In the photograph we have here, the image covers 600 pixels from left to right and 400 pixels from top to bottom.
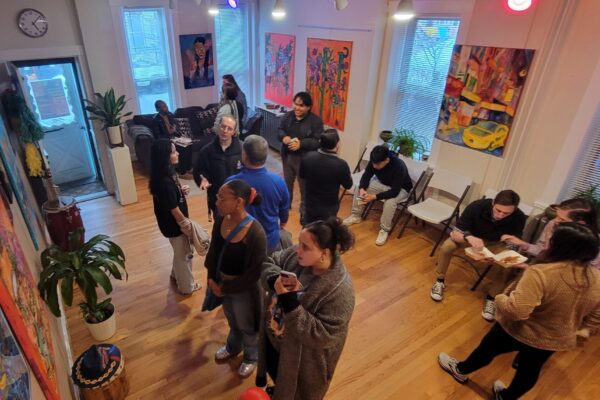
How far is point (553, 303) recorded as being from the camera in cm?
206

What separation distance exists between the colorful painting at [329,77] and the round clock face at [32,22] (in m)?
3.66

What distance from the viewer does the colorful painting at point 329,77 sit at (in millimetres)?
5371

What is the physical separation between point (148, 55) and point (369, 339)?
589cm

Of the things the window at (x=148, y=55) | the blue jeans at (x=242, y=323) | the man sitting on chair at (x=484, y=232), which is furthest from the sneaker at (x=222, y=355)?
the window at (x=148, y=55)

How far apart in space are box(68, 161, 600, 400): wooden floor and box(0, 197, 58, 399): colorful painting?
1293mm

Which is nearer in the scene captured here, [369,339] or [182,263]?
[369,339]

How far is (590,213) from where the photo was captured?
2916 millimetres

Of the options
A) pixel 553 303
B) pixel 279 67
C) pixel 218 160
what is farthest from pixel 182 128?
pixel 553 303

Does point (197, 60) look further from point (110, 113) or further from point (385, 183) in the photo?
point (385, 183)

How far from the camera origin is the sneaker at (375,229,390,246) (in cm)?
455

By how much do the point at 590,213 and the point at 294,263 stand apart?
2566 mm

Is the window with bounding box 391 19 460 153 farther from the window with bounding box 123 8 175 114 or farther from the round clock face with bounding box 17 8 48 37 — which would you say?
the round clock face with bounding box 17 8 48 37

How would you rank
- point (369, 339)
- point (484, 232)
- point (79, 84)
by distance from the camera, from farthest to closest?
point (79, 84), point (484, 232), point (369, 339)

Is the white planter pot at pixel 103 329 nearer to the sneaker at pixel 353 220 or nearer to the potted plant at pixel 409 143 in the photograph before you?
the sneaker at pixel 353 220
